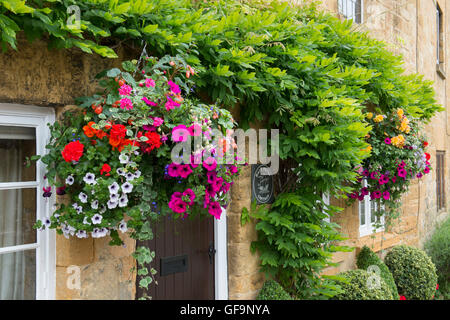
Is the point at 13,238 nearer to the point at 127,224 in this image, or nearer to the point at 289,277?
the point at 127,224

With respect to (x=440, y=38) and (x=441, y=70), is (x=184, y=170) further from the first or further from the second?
(x=440, y=38)

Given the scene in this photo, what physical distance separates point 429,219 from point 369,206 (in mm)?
3100

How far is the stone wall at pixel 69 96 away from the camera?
2.28m

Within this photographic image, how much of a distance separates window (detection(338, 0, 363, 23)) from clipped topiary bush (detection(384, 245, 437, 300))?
362cm

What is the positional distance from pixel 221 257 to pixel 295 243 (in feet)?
2.30

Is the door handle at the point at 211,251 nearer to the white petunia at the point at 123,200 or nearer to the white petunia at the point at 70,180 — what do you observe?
the white petunia at the point at 123,200

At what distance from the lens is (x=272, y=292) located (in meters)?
3.75

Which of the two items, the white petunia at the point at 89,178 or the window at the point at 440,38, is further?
the window at the point at 440,38

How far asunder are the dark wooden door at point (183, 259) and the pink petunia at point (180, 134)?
1.24 metres

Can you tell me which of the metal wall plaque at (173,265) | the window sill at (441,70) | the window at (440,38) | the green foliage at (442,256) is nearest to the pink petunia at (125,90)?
the metal wall plaque at (173,265)

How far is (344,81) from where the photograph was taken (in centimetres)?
401

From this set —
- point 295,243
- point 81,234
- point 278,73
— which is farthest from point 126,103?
point 295,243

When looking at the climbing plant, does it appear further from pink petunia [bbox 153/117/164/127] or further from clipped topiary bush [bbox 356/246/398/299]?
clipped topiary bush [bbox 356/246/398/299]

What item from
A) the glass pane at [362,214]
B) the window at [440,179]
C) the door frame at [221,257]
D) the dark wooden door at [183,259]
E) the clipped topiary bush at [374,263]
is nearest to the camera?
the dark wooden door at [183,259]
